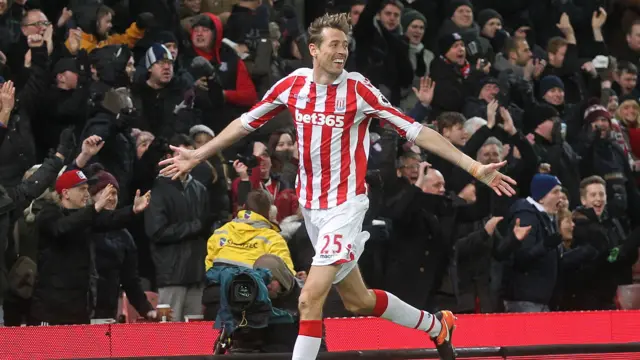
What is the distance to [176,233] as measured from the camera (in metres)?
12.0

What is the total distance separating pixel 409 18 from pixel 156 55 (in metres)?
4.05

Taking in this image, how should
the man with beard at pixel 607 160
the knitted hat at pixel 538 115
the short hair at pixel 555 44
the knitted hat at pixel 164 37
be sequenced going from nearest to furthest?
the knitted hat at pixel 164 37 < the man with beard at pixel 607 160 < the knitted hat at pixel 538 115 < the short hair at pixel 555 44

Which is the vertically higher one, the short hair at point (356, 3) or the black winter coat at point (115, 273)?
the short hair at point (356, 3)

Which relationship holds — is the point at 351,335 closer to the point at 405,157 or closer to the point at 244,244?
the point at 244,244

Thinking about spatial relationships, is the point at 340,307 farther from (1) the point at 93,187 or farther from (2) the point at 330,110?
(2) the point at 330,110

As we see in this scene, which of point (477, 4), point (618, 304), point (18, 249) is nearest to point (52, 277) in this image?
point (18, 249)

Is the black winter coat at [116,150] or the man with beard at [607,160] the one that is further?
the man with beard at [607,160]

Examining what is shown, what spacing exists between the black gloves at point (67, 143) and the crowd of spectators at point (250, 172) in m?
0.02

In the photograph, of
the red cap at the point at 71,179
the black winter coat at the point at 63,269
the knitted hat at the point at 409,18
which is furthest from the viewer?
the knitted hat at the point at 409,18

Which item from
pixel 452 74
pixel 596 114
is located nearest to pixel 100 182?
pixel 452 74

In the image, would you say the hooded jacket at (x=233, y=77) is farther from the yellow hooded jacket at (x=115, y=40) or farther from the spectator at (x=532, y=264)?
the spectator at (x=532, y=264)

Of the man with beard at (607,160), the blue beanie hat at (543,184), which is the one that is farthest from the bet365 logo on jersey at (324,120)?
the man with beard at (607,160)

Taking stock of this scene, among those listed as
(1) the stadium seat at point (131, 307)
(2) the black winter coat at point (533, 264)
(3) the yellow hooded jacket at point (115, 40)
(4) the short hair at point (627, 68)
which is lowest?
(1) the stadium seat at point (131, 307)

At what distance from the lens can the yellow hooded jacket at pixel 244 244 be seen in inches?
385
